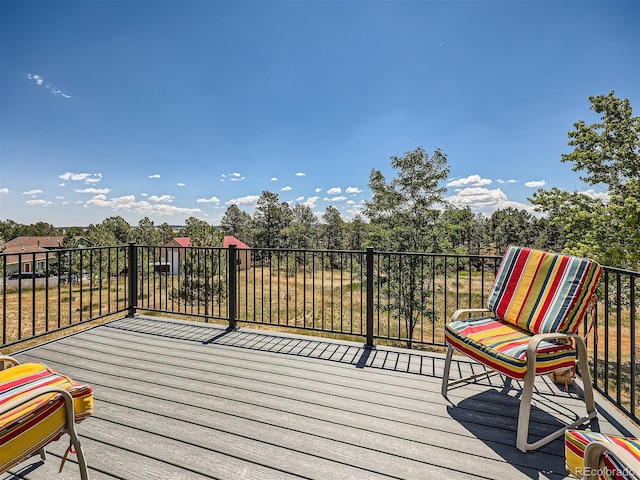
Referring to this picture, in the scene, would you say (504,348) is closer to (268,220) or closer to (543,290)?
(543,290)

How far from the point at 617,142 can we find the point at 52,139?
20.2m

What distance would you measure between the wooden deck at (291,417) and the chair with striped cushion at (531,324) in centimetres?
21

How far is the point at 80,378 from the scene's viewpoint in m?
2.40

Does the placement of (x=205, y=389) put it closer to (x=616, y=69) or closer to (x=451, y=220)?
(x=451, y=220)

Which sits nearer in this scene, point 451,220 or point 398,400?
point 398,400

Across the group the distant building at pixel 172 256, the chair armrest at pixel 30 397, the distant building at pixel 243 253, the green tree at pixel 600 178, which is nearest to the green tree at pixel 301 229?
the distant building at pixel 243 253

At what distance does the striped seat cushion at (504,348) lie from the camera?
168 centimetres

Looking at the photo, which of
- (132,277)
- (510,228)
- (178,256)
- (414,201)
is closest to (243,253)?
(178,256)

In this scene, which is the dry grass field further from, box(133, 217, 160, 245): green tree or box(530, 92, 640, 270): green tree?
box(133, 217, 160, 245): green tree

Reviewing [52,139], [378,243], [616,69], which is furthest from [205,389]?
[52,139]

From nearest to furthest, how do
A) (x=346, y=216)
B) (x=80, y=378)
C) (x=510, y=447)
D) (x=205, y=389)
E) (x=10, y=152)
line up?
1. (x=510, y=447)
2. (x=205, y=389)
3. (x=80, y=378)
4. (x=10, y=152)
5. (x=346, y=216)

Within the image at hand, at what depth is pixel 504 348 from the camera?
1781 mm

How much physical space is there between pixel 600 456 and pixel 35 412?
6.39 feet

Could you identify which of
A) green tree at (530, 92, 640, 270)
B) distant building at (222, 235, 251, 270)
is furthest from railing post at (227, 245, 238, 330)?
green tree at (530, 92, 640, 270)
